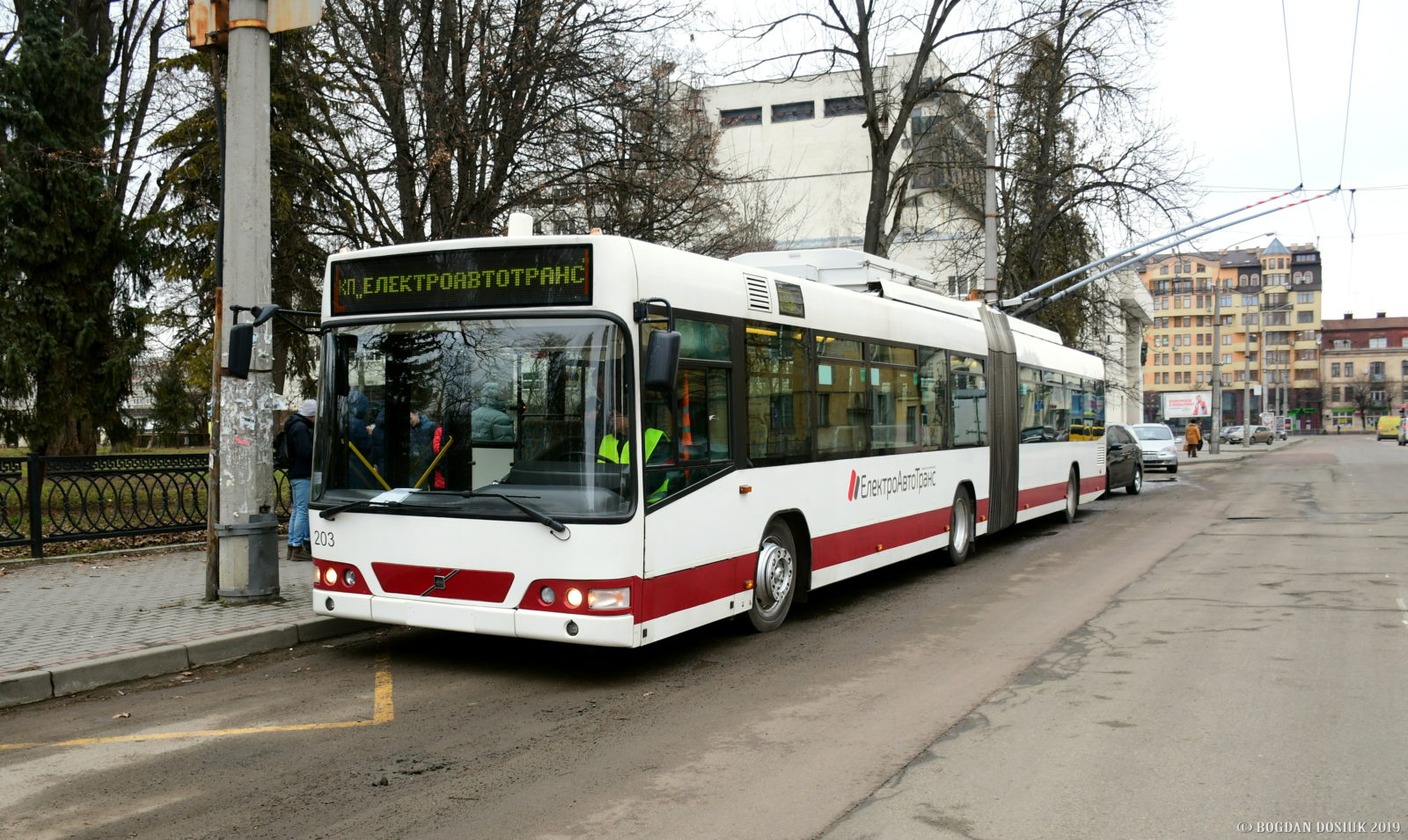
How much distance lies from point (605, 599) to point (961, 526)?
7.46 metres

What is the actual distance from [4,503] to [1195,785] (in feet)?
40.5

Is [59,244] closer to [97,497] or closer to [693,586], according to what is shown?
[97,497]

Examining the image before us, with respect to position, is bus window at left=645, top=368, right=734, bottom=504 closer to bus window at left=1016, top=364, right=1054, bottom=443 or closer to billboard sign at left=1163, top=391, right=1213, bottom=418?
bus window at left=1016, top=364, right=1054, bottom=443

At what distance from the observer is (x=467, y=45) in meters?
16.3

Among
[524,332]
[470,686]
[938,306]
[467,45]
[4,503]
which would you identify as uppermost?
[467,45]

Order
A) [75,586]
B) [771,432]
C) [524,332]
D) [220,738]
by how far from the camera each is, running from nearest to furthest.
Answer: [220,738], [524,332], [771,432], [75,586]

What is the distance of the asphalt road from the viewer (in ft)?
15.6

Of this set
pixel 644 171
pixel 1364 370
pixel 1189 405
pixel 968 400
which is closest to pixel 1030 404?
pixel 968 400

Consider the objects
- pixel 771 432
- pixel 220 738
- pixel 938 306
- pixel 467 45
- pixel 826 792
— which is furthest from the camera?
pixel 467 45

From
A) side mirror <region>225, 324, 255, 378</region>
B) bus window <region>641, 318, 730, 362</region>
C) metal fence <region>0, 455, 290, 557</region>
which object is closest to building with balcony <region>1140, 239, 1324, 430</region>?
metal fence <region>0, 455, 290, 557</region>

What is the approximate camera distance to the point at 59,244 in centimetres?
1850

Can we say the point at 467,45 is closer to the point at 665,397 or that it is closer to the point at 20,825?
the point at 665,397

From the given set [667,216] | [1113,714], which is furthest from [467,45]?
[1113,714]

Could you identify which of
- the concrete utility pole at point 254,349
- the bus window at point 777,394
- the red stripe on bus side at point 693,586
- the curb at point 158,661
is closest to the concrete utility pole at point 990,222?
the bus window at point 777,394
